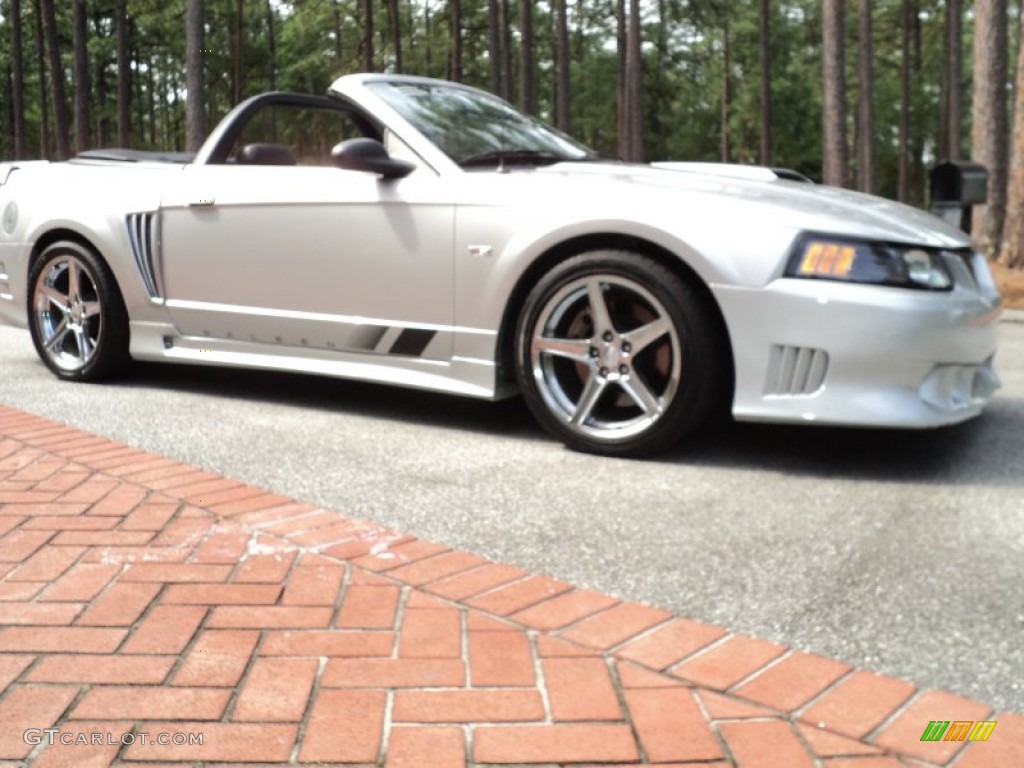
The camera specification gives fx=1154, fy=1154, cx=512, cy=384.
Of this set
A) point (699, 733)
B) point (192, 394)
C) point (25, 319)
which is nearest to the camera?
point (699, 733)

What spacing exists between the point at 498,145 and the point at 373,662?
306 centimetres

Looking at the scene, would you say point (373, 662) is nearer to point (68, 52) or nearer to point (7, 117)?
point (68, 52)

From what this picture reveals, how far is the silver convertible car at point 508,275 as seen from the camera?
382cm

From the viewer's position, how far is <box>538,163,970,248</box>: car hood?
3873 millimetres

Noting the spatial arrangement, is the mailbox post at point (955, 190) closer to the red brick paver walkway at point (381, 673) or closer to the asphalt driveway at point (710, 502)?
the asphalt driveway at point (710, 502)

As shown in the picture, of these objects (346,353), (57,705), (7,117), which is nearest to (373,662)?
(57,705)

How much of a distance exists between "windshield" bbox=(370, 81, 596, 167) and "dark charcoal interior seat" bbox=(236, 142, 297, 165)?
1.80 ft

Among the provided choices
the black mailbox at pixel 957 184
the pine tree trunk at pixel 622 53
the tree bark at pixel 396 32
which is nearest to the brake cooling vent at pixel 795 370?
the black mailbox at pixel 957 184

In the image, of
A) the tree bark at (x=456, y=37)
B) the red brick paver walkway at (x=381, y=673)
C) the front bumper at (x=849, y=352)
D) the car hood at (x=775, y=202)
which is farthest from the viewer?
the tree bark at (x=456, y=37)

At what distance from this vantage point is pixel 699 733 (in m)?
2.06

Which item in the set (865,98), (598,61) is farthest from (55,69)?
(865,98)

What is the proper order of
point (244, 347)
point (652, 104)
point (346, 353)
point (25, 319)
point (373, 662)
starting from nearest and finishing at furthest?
point (373, 662)
point (346, 353)
point (244, 347)
point (25, 319)
point (652, 104)

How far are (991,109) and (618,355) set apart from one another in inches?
480
